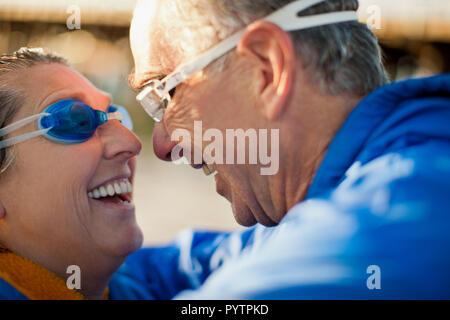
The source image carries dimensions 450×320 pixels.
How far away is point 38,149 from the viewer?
1685mm

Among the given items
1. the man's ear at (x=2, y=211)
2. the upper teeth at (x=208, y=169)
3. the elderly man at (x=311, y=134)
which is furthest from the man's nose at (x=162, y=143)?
the man's ear at (x=2, y=211)

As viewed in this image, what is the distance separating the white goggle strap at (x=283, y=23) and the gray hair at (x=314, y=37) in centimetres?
2

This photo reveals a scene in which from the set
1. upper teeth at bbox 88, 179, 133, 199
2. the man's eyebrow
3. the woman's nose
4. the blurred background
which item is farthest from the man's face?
the blurred background

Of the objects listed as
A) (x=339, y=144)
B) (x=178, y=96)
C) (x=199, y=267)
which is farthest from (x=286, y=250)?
(x=199, y=267)

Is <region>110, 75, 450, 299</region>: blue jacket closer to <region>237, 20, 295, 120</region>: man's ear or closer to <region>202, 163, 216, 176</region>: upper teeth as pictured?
<region>237, 20, 295, 120</region>: man's ear

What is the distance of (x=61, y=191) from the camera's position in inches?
66.7

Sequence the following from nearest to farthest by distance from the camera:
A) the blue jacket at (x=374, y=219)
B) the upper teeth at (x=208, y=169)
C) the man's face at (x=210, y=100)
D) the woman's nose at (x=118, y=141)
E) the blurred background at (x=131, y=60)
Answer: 1. the blue jacket at (x=374, y=219)
2. the man's face at (x=210, y=100)
3. the upper teeth at (x=208, y=169)
4. the woman's nose at (x=118, y=141)
5. the blurred background at (x=131, y=60)

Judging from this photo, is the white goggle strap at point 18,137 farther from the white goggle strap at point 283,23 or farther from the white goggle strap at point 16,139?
the white goggle strap at point 283,23

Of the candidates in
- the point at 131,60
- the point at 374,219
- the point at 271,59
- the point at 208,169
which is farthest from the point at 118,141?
the point at 131,60

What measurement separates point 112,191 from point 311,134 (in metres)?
0.87

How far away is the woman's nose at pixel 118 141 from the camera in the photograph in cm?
178

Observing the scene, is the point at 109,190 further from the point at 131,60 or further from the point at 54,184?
the point at 131,60

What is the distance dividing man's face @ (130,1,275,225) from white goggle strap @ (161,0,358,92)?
0.08ft
